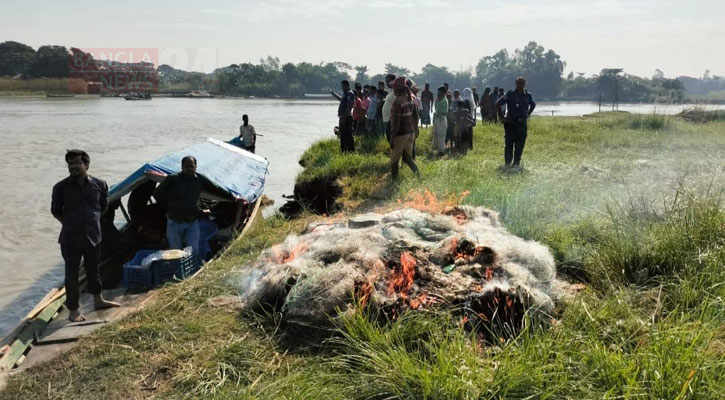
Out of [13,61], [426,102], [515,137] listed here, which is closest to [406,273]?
[515,137]

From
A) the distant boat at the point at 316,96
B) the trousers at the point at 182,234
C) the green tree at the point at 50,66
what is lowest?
the trousers at the point at 182,234

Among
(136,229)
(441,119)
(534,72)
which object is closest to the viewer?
(136,229)

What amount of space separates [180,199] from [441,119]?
27.3 ft

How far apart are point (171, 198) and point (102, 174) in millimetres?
13309

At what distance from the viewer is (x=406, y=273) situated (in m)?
4.67

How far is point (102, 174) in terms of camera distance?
18578 millimetres

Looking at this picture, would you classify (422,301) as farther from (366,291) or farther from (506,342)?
(506,342)

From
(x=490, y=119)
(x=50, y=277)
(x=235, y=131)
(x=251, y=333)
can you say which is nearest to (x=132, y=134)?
(x=235, y=131)

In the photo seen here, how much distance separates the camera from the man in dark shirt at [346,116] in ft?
41.7

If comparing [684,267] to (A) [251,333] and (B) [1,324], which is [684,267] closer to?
(A) [251,333]

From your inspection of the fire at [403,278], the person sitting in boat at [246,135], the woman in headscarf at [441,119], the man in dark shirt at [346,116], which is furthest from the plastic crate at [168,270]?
the person sitting in boat at [246,135]

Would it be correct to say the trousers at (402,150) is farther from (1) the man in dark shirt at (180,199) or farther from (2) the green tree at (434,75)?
(2) the green tree at (434,75)

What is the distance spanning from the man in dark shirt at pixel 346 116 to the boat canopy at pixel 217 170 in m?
2.08

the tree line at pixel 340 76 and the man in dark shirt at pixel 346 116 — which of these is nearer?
the man in dark shirt at pixel 346 116
